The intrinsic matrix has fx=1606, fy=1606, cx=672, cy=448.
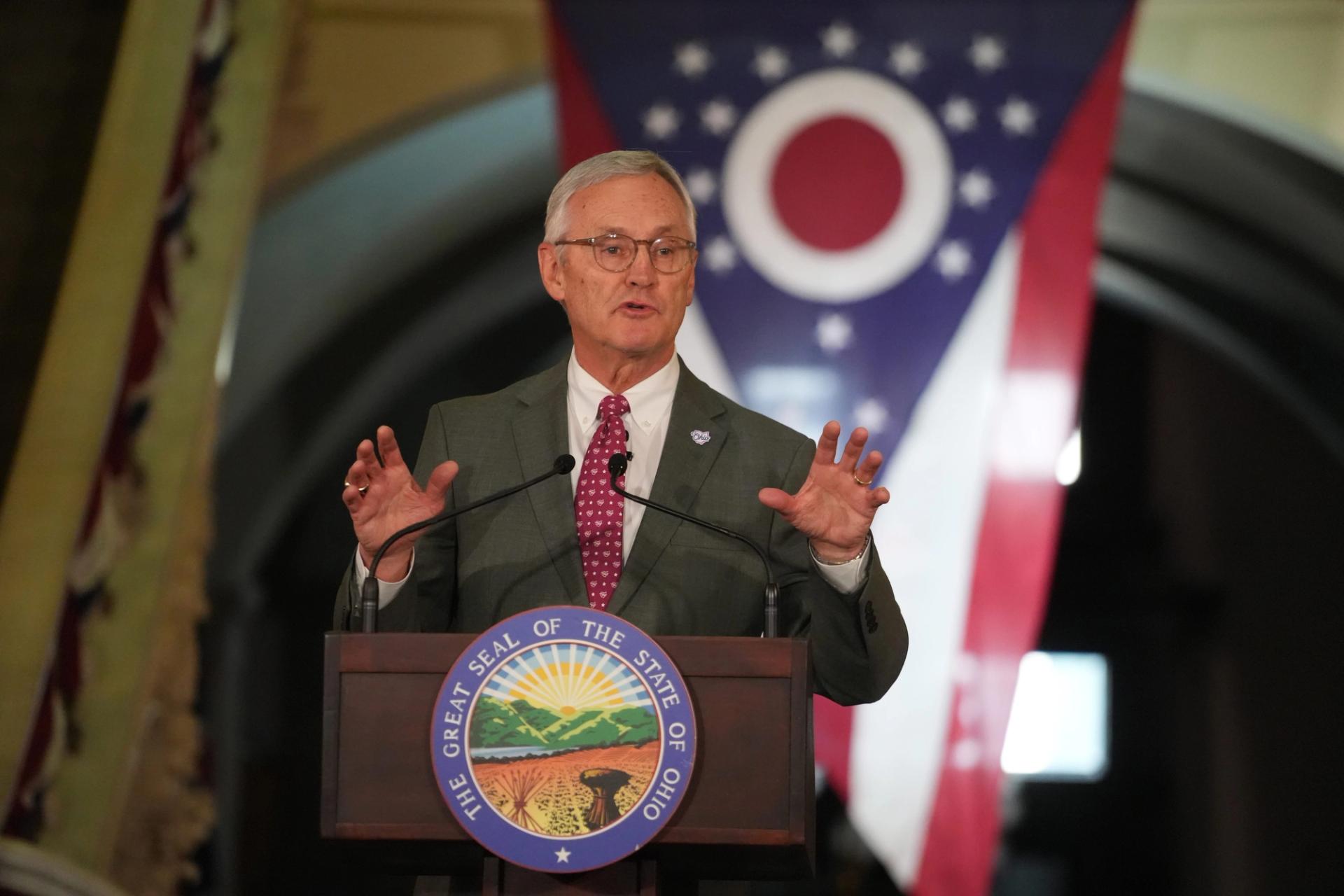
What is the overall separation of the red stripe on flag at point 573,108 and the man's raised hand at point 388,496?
2908 mm

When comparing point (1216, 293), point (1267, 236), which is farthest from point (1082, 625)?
point (1267, 236)

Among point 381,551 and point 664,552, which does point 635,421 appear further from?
point 381,551

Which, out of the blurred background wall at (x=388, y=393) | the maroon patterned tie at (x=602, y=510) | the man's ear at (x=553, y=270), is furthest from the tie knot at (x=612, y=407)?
the blurred background wall at (x=388, y=393)

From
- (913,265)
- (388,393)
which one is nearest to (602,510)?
(913,265)

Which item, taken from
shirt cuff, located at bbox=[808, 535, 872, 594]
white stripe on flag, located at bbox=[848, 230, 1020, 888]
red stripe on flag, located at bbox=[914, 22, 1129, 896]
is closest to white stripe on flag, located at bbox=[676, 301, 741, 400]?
white stripe on flag, located at bbox=[848, 230, 1020, 888]

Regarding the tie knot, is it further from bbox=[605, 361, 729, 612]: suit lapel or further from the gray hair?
the gray hair

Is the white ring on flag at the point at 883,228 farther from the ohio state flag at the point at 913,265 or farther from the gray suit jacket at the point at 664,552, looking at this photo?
the gray suit jacket at the point at 664,552

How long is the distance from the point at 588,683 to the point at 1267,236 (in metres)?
5.00

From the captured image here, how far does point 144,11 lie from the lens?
11.7 ft

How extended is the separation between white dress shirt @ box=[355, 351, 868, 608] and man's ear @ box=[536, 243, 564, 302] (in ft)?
0.26

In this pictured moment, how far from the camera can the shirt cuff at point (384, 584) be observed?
164 cm

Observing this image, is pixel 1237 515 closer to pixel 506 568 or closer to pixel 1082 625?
pixel 1082 625

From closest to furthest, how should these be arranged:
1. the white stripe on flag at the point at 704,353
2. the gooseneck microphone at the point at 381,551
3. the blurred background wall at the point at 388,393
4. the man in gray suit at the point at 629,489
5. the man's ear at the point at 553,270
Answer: the gooseneck microphone at the point at 381,551 → the man in gray suit at the point at 629,489 → the man's ear at the point at 553,270 → the blurred background wall at the point at 388,393 → the white stripe on flag at the point at 704,353

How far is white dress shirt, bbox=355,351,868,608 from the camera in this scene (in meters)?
1.78
